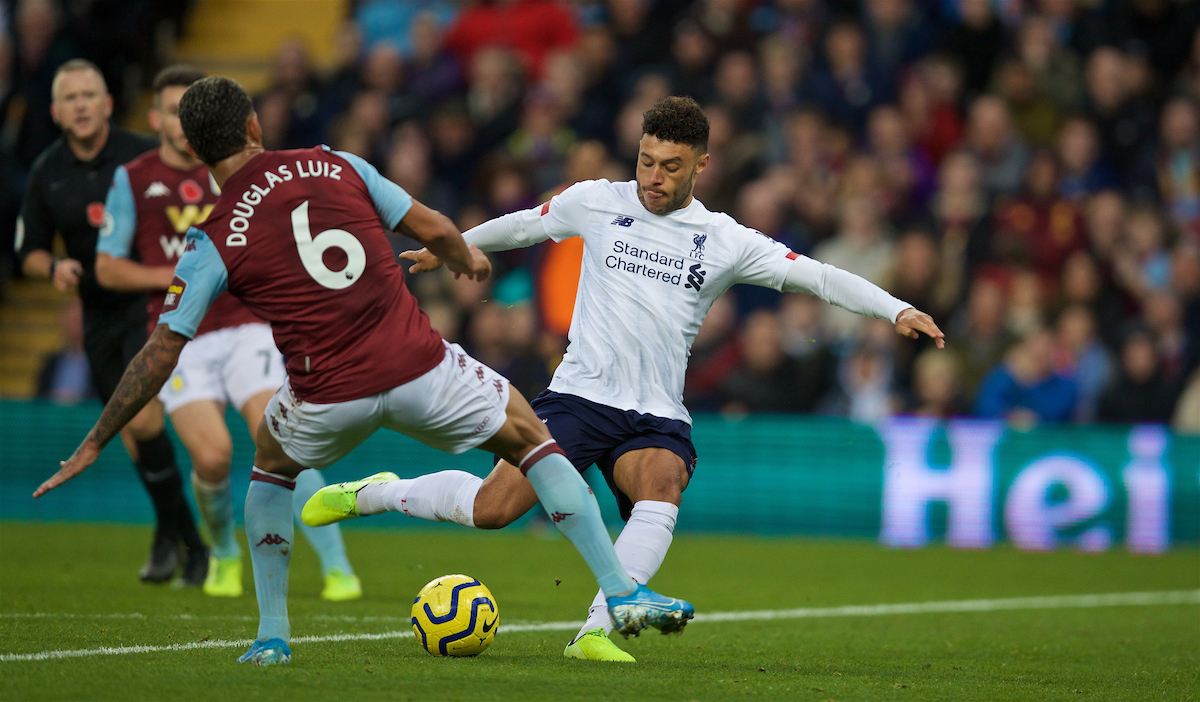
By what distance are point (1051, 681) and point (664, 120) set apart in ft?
9.25

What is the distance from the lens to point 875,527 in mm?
13211

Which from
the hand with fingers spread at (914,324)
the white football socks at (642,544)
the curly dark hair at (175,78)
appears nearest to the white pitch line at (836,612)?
the white football socks at (642,544)

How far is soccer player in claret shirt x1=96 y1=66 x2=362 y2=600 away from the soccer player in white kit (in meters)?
2.07

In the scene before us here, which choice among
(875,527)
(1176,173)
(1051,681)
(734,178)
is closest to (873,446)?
(875,527)

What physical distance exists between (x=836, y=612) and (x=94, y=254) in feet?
16.6

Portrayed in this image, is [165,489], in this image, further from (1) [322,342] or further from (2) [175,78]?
(1) [322,342]

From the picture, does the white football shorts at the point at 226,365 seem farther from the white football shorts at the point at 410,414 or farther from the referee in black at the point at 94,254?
the white football shorts at the point at 410,414

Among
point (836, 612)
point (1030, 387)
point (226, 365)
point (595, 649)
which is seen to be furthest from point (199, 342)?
point (1030, 387)

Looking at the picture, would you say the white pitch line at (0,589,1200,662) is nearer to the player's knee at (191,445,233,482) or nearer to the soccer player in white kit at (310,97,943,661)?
the soccer player in white kit at (310,97,943,661)

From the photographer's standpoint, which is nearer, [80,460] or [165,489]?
[80,460]

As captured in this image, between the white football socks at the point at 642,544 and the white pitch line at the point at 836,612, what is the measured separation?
110 centimetres

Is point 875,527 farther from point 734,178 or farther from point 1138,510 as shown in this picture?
point 734,178

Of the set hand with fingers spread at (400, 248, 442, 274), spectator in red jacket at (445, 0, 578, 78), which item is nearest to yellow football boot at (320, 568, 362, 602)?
hand with fingers spread at (400, 248, 442, 274)

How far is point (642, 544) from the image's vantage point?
588 centimetres
